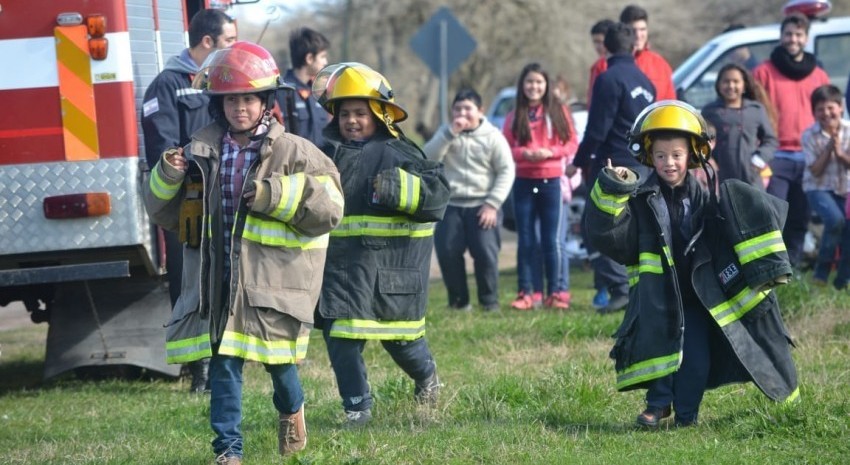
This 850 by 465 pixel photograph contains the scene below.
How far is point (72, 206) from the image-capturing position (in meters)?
7.46

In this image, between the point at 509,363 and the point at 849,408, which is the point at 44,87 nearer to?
the point at 509,363

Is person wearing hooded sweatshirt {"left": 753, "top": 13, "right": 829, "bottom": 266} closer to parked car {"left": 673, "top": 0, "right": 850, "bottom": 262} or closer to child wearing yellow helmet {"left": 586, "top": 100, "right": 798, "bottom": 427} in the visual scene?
parked car {"left": 673, "top": 0, "right": 850, "bottom": 262}

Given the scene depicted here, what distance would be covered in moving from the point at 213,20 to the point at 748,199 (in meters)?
3.29

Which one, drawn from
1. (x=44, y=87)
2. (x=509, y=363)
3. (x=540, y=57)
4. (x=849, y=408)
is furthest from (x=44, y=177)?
(x=540, y=57)

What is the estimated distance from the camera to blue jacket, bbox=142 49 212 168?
24.6ft

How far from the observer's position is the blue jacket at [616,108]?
30.9ft

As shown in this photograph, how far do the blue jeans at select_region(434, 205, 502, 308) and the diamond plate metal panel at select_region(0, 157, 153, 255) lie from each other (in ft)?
11.5

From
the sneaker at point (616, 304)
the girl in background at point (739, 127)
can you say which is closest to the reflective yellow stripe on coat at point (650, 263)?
the sneaker at point (616, 304)

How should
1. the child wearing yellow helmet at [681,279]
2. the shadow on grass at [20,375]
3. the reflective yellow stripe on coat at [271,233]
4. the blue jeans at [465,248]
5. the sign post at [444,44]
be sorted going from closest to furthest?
the reflective yellow stripe on coat at [271,233]
the child wearing yellow helmet at [681,279]
the shadow on grass at [20,375]
the blue jeans at [465,248]
the sign post at [444,44]

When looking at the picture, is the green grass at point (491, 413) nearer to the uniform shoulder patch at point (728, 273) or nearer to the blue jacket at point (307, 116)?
the uniform shoulder patch at point (728, 273)

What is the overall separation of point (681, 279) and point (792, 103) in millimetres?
5820

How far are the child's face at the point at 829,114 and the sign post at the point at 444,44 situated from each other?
621cm

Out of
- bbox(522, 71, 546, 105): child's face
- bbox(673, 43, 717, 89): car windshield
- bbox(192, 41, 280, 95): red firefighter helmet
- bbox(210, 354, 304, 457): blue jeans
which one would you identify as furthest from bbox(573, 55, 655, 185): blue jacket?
bbox(210, 354, 304, 457): blue jeans

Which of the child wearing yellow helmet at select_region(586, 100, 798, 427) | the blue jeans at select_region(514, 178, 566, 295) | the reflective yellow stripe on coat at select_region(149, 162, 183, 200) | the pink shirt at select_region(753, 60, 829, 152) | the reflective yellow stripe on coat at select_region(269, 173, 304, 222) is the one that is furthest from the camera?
the pink shirt at select_region(753, 60, 829, 152)
